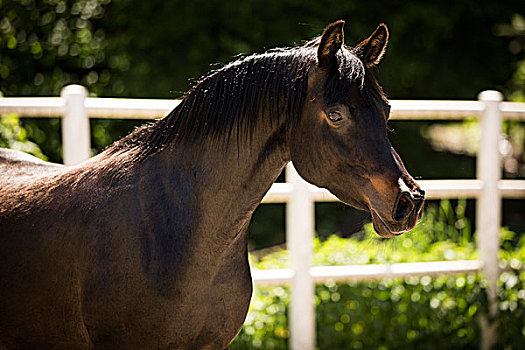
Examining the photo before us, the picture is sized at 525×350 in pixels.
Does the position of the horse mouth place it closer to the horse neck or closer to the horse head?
the horse head

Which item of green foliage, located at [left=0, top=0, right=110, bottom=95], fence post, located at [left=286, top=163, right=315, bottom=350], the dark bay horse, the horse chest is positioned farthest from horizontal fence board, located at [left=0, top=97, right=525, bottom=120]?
green foliage, located at [left=0, top=0, right=110, bottom=95]

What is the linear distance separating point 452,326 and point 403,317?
37 centimetres

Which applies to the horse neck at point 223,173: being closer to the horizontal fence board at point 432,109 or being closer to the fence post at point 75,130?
the fence post at point 75,130

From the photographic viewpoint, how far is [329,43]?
1.96 meters

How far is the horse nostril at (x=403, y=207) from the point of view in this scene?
1.88 meters

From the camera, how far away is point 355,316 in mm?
4250

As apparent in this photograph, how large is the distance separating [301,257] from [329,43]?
2.24m

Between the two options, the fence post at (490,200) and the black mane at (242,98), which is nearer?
the black mane at (242,98)

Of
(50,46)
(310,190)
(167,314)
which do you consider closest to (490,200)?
(310,190)

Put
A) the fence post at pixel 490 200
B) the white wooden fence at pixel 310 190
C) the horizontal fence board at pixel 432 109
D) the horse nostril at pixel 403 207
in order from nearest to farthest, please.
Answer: the horse nostril at pixel 403 207 → the white wooden fence at pixel 310 190 → the horizontal fence board at pixel 432 109 → the fence post at pixel 490 200

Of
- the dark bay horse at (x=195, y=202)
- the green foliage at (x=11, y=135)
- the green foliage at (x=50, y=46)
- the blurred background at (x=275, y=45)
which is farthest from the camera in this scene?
the green foliage at (x=50, y=46)

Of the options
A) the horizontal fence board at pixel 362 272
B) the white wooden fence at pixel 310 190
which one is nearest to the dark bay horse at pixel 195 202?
the white wooden fence at pixel 310 190

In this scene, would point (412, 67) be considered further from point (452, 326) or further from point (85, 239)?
point (85, 239)

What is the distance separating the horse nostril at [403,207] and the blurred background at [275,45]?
9.12ft
